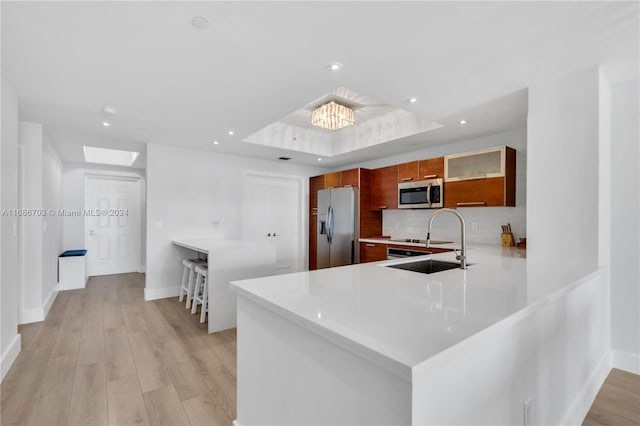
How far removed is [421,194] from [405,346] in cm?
359

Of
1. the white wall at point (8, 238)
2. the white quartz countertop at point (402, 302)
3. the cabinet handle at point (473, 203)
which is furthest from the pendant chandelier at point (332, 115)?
the white wall at point (8, 238)

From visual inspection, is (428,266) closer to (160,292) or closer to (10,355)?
(10,355)

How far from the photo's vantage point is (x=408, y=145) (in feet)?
14.2

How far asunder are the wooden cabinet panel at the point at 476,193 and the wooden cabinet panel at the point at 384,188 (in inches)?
33.6

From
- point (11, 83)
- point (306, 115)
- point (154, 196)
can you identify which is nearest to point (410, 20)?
point (306, 115)

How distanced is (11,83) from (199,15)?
196cm

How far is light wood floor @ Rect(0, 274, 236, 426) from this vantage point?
178cm

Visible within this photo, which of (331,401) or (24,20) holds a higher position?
(24,20)

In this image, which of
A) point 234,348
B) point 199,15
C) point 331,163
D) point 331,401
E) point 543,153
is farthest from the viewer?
point 331,163

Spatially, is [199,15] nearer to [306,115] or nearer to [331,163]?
[306,115]

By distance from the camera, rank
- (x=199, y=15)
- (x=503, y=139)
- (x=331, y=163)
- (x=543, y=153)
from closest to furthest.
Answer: (x=199, y=15) < (x=543, y=153) < (x=503, y=139) < (x=331, y=163)

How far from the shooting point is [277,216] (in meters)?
5.61

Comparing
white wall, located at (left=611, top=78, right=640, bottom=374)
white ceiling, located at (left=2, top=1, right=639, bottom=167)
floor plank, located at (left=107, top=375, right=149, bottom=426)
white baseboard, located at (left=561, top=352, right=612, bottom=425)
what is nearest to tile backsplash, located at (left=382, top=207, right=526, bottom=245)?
white wall, located at (left=611, top=78, right=640, bottom=374)

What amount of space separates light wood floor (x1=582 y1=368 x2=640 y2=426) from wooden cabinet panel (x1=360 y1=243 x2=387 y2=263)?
2488mm
